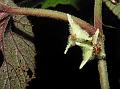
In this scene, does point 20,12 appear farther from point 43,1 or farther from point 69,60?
point 69,60

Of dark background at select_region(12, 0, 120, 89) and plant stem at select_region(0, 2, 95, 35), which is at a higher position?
plant stem at select_region(0, 2, 95, 35)

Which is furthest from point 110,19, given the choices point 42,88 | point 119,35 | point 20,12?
point 20,12

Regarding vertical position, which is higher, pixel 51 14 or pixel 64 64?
pixel 51 14

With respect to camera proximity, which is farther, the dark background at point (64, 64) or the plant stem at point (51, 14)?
the dark background at point (64, 64)

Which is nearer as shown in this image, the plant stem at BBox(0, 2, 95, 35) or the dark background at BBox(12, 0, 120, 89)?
the plant stem at BBox(0, 2, 95, 35)

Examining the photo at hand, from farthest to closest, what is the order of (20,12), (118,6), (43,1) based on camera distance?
1. (43,1)
2. (118,6)
3. (20,12)

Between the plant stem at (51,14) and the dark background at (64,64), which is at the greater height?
the plant stem at (51,14)

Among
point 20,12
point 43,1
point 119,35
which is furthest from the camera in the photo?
point 119,35

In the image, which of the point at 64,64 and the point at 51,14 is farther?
the point at 64,64

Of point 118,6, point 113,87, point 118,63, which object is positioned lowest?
point 113,87

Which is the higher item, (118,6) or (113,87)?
(118,6)

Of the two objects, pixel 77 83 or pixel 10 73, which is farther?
pixel 77 83
